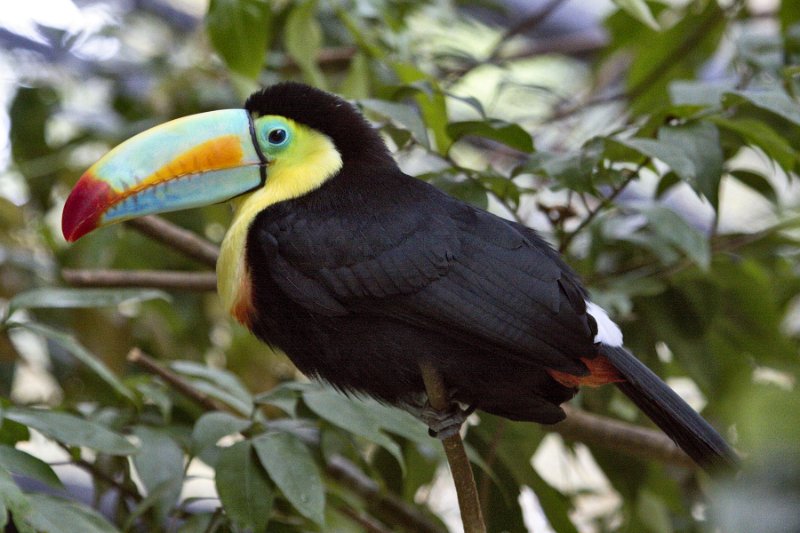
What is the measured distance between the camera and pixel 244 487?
1335 millimetres

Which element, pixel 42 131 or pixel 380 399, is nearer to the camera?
pixel 380 399

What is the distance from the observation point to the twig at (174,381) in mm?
1503

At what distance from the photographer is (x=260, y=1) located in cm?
164

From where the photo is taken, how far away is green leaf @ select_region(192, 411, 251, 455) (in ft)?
4.51

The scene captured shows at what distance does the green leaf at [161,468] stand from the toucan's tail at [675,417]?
64 cm

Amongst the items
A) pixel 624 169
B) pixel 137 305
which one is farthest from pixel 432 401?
pixel 137 305

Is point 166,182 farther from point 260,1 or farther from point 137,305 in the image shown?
point 137,305

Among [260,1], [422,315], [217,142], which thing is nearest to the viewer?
[422,315]

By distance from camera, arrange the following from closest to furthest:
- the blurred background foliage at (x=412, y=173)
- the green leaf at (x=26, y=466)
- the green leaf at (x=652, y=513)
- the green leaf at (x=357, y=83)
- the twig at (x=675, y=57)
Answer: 1. the green leaf at (x=26, y=466)
2. the blurred background foliage at (x=412, y=173)
3. the green leaf at (x=652, y=513)
4. the green leaf at (x=357, y=83)
5. the twig at (x=675, y=57)

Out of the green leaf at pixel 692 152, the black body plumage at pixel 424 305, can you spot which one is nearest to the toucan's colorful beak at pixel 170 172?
the black body plumage at pixel 424 305

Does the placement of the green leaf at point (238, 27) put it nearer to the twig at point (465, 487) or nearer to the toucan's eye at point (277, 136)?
the toucan's eye at point (277, 136)

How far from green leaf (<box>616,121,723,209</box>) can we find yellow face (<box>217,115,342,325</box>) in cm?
44

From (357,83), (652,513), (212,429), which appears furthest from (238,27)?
(652,513)

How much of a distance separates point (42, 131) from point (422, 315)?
1.46 metres
